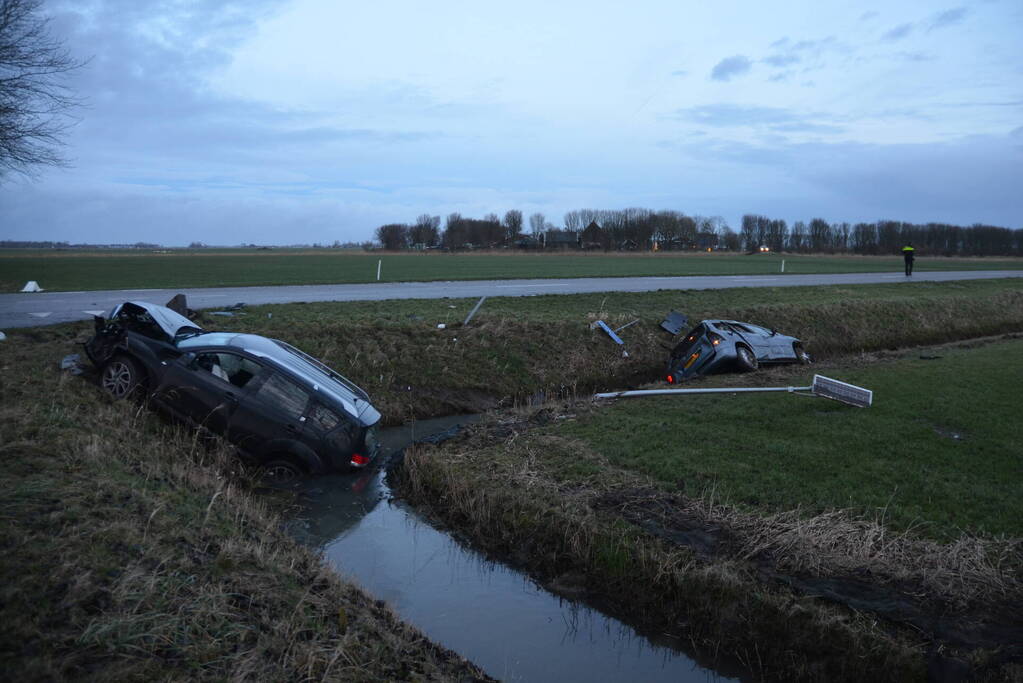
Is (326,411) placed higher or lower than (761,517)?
higher

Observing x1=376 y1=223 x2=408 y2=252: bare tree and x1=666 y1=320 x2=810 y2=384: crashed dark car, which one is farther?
x1=376 y1=223 x2=408 y2=252: bare tree

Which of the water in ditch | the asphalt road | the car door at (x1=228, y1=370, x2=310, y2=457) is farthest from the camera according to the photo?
the asphalt road

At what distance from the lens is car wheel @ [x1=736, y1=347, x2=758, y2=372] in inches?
691

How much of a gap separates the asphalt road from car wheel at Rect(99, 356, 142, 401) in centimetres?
669

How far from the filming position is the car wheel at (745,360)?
57.6 feet

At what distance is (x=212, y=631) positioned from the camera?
5250 mm

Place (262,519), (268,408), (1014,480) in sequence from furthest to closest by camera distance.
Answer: (268,408) < (1014,480) < (262,519)

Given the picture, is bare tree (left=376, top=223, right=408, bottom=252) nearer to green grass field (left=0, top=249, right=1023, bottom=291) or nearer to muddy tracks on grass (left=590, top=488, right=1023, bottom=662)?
green grass field (left=0, top=249, right=1023, bottom=291)

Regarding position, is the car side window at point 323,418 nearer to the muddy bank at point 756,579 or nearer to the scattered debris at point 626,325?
the muddy bank at point 756,579

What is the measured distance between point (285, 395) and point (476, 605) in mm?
4462

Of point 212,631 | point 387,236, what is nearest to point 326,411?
point 212,631

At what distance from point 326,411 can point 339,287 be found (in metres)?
18.6

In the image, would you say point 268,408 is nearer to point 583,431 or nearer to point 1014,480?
point 583,431

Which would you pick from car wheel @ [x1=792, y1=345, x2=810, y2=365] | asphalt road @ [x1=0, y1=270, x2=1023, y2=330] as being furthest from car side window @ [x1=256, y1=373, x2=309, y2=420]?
car wheel @ [x1=792, y1=345, x2=810, y2=365]
